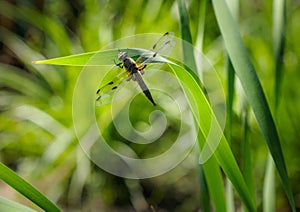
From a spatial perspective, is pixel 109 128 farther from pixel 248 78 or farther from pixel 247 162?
pixel 248 78

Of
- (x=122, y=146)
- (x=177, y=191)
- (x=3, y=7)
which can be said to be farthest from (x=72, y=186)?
(x=3, y=7)

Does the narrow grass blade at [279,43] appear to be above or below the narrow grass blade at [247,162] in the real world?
above

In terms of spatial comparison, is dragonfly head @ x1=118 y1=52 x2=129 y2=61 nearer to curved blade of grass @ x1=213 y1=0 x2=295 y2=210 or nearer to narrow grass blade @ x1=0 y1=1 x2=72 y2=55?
curved blade of grass @ x1=213 y1=0 x2=295 y2=210

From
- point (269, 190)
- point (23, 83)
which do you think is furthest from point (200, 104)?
point (23, 83)

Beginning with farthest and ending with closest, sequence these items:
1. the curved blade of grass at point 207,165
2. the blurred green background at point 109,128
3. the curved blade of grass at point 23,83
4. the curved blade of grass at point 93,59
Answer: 1. the curved blade of grass at point 23,83
2. the blurred green background at point 109,128
3. the curved blade of grass at point 207,165
4. the curved blade of grass at point 93,59

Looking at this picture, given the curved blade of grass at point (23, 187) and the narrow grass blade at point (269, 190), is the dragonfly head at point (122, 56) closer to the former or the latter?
the curved blade of grass at point (23, 187)

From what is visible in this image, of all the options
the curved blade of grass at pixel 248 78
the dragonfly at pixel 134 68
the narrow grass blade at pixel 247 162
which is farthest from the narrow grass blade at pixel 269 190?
the dragonfly at pixel 134 68
